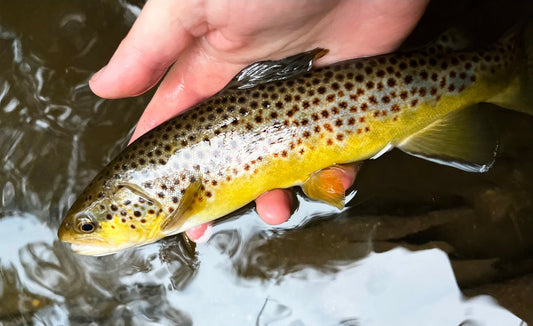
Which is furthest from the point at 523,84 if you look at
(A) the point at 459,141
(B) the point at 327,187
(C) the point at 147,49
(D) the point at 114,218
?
(D) the point at 114,218

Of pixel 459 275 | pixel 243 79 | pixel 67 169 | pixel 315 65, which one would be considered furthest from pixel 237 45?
pixel 459 275

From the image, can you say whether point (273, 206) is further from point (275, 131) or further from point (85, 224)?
point (85, 224)

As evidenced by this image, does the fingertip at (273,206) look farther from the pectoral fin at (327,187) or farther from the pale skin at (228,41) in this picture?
the pectoral fin at (327,187)

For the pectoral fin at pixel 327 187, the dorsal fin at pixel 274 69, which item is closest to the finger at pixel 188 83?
the dorsal fin at pixel 274 69

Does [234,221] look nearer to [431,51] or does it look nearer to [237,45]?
[237,45]

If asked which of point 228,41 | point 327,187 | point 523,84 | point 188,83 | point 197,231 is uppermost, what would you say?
point 228,41

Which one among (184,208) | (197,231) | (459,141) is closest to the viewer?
(184,208)
